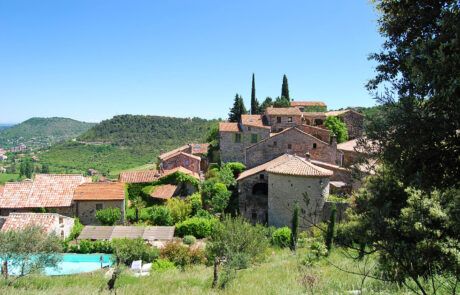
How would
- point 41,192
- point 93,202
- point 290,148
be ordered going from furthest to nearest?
1. point 290,148
2. point 41,192
3. point 93,202

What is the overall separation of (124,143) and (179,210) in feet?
411

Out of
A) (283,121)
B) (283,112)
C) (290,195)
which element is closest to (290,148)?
(283,121)

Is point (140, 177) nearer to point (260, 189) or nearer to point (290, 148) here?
point (260, 189)

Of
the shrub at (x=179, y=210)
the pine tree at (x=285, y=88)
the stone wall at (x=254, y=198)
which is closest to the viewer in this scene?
the shrub at (x=179, y=210)

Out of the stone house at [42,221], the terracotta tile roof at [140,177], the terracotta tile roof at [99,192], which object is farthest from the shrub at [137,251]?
the terracotta tile roof at [140,177]

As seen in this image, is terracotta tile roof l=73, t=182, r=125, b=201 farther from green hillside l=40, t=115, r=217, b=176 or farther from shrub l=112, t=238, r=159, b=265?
green hillside l=40, t=115, r=217, b=176

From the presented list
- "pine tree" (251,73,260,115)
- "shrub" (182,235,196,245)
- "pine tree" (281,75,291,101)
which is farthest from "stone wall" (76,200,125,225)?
"pine tree" (281,75,291,101)

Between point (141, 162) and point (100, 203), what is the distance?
93890 mm

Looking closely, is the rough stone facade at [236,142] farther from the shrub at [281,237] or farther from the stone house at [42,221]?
the stone house at [42,221]

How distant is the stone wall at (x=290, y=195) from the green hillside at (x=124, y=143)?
88.0 metres

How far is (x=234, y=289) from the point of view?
11.8 m

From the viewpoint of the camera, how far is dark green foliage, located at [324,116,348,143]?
139ft

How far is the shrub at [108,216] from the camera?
97.6 feet

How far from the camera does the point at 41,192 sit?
30062 millimetres
